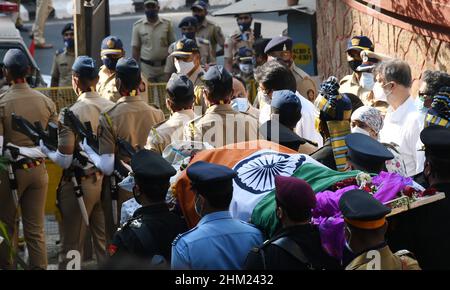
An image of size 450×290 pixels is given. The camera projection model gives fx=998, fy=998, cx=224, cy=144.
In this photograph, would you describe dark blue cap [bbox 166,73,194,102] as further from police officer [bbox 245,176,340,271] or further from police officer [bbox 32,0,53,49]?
police officer [bbox 32,0,53,49]

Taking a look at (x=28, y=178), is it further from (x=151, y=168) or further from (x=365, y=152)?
(x=365, y=152)

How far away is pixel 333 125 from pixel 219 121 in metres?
1.03

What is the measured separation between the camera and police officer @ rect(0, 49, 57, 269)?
8.12 m

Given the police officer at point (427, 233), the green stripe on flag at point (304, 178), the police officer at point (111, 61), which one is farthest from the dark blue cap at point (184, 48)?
the police officer at point (427, 233)

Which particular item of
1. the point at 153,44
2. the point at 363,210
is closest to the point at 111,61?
the point at 153,44

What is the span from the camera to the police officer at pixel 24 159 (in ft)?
26.7

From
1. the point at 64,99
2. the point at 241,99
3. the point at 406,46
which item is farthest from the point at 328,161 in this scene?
the point at 64,99

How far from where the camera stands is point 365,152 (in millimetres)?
5676

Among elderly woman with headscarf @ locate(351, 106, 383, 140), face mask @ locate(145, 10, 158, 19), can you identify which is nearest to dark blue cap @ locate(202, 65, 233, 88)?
elderly woman with headscarf @ locate(351, 106, 383, 140)

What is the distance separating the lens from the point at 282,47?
964 centimetres

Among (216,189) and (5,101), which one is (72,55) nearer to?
(5,101)

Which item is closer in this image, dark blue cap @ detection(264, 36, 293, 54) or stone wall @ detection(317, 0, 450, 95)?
dark blue cap @ detection(264, 36, 293, 54)

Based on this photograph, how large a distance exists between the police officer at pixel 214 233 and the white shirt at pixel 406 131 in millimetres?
2397

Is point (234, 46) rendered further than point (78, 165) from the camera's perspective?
Yes
